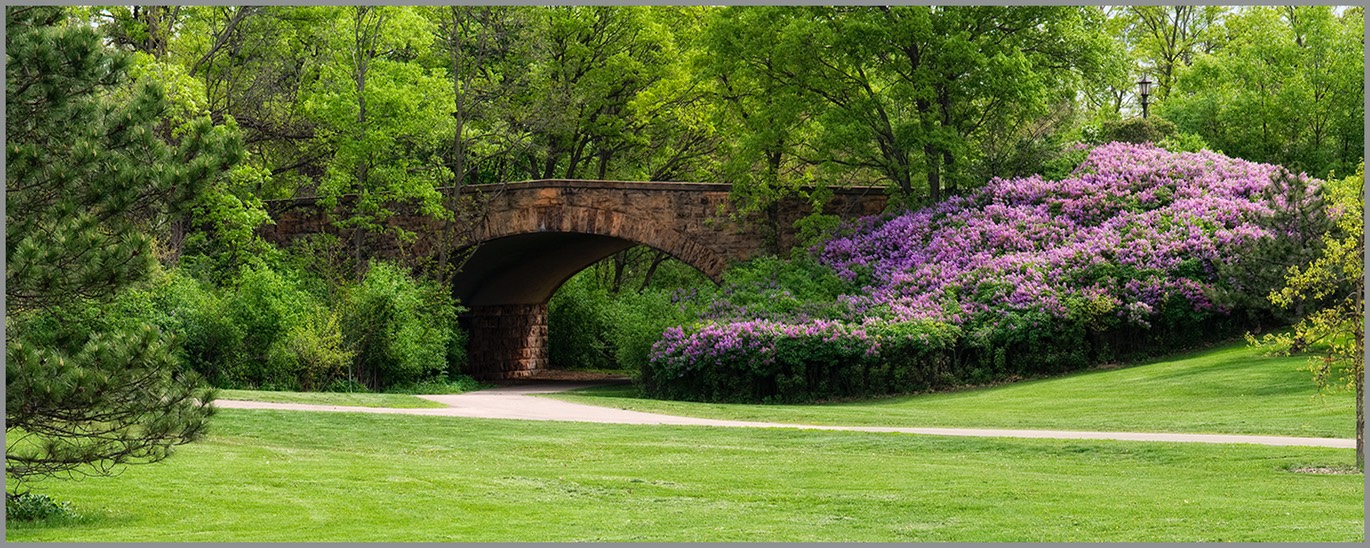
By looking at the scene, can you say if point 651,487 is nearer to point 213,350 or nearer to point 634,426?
point 634,426

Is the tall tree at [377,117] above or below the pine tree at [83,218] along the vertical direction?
above

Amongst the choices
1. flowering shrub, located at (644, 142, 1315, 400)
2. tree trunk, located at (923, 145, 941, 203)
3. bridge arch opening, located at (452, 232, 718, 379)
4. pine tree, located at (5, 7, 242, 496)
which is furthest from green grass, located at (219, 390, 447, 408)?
bridge arch opening, located at (452, 232, 718, 379)

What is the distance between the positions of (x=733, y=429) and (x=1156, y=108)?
3086 cm

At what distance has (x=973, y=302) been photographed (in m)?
28.2

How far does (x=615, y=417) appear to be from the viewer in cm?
2170

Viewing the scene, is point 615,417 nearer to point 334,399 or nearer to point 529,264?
point 334,399

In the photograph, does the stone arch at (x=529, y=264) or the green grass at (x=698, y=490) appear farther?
the stone arch at (x=529, y=264)

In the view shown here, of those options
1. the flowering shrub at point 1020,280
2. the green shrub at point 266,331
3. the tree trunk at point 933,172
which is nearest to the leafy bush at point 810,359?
the flowering shrub at point 1020,280

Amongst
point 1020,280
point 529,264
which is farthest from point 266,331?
point 1020,280

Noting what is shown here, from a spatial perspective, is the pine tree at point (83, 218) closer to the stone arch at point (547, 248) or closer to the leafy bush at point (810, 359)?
the leafy bush at point (810, 359)

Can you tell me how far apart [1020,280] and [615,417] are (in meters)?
9.79

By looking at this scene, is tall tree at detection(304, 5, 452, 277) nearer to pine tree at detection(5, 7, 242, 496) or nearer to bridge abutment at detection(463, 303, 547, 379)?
bridge abutment at detection(463, 303, 547, 379)

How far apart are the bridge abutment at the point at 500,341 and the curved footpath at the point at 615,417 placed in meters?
14.3

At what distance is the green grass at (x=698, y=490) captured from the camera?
10961 mm
